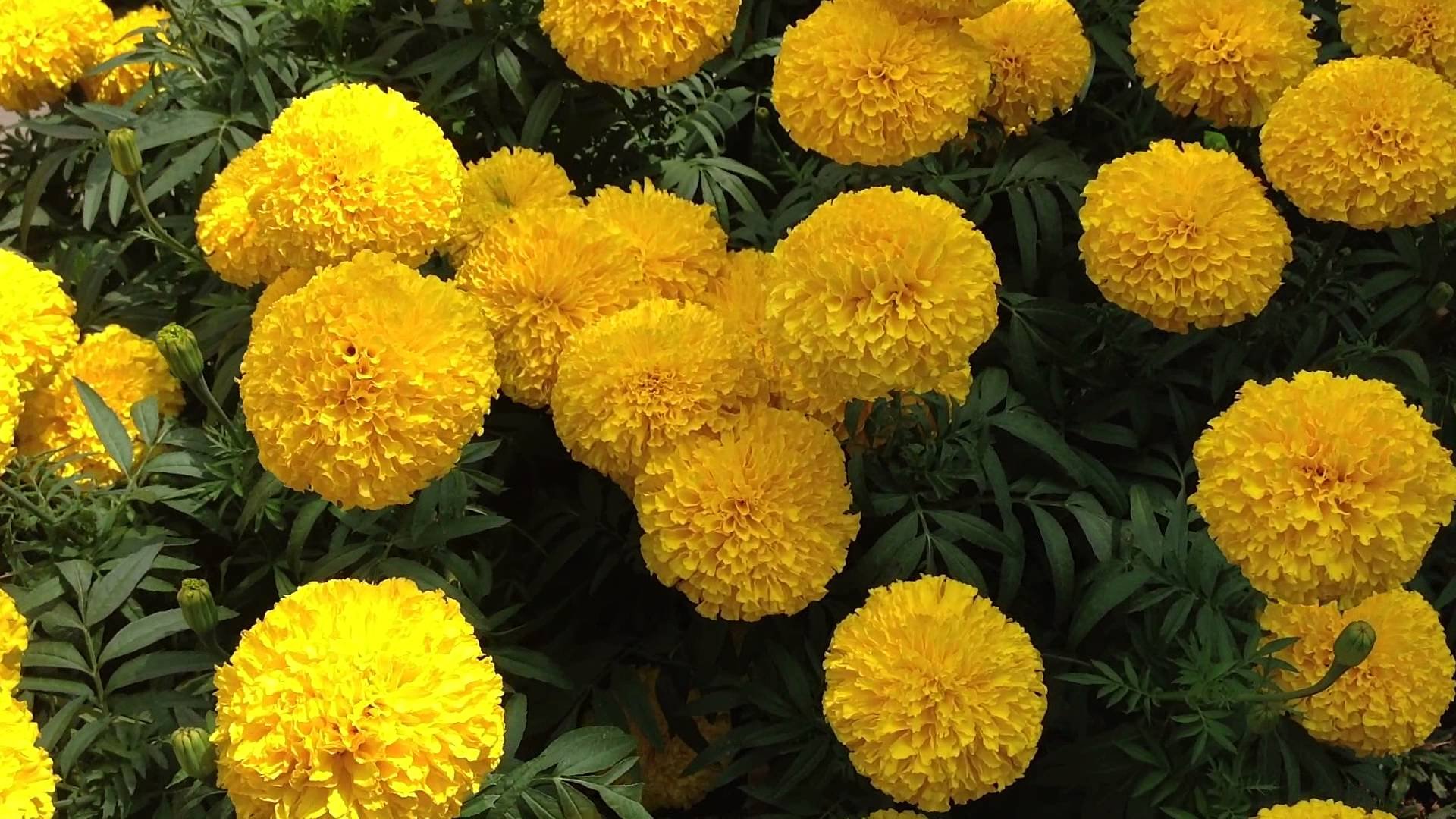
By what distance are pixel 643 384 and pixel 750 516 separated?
0.17 m

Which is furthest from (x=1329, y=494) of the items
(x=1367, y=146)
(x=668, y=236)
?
(x=668, y=236)

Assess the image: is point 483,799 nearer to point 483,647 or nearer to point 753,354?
point 483,647

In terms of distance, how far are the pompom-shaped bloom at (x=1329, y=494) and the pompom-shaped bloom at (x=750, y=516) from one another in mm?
378

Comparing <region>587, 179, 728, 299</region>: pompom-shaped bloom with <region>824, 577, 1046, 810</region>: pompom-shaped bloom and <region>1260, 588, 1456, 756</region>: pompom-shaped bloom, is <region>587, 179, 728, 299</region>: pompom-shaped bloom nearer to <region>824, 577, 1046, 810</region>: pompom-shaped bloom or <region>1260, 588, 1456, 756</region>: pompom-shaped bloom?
<region>824, 577, 1046, 810</region>: pompom-shaped bloom

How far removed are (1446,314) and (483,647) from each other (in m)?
1.51

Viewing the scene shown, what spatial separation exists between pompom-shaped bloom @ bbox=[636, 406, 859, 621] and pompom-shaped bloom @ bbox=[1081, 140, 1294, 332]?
404 millimetres

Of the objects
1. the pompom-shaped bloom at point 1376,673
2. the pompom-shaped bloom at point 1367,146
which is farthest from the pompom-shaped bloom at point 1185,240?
the pompom-shaped bloom at point 1376,673

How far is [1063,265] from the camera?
5.38 ft

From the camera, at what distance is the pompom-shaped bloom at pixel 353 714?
0.93 meters

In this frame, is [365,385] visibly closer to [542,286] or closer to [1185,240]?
[542,286]

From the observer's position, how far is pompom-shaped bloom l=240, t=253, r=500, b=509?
41.3 inches

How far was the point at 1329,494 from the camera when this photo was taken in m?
1.06

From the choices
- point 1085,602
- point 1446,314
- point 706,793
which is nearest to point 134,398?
point 706,793

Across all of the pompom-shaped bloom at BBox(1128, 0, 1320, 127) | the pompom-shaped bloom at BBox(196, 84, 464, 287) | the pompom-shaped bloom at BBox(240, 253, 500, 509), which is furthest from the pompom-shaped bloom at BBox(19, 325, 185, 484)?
the pompom-shaped bloom at BBox(1128, 0, 1320, 127)
